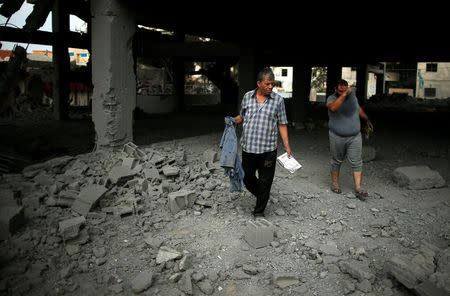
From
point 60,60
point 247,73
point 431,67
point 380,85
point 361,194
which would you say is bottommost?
point 361,194

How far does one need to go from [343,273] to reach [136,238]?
7.41 ft

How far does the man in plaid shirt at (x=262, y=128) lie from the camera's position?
14.7 ft

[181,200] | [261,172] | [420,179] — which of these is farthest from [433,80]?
[181,200]

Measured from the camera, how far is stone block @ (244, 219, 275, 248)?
13.6 ft

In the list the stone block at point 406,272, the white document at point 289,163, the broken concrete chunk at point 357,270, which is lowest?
the broken concrete chunk at point 357,270

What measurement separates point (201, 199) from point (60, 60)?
1032cm

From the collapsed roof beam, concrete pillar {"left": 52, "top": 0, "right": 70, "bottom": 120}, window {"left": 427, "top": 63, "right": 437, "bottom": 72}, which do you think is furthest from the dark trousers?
window {"left": 427, "top": 63, "right": 437, "bottom": 72}

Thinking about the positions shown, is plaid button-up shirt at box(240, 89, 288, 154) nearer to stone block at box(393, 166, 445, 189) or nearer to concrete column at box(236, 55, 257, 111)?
stone block at box(393, 166, 445, 189)

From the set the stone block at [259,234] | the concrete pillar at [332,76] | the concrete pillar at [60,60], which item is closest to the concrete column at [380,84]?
the concrete pillar at [332,76]

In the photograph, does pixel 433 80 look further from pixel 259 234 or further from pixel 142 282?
pixel 142 282

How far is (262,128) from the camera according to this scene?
4.49 meters

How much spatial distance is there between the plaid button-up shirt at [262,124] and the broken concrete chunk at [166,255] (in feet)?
4.76

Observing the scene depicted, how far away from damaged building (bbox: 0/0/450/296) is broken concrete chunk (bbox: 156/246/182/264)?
22mm

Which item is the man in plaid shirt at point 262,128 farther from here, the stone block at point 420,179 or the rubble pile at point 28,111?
the rubble pile at point 28,111
